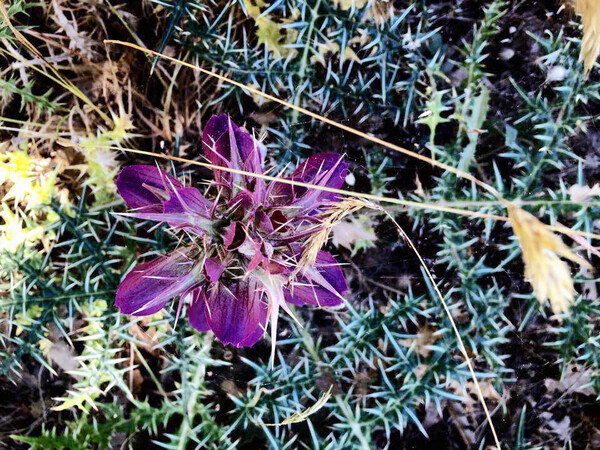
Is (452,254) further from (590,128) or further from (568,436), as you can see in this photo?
(568,436)

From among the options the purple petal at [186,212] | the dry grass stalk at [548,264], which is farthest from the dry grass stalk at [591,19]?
the purple petal at [186,212]

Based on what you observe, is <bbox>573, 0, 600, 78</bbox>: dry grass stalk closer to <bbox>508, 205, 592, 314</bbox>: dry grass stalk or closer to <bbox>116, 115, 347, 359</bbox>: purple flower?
<bbox>508, 205, 592, 314</bbox>: dry grass stalk

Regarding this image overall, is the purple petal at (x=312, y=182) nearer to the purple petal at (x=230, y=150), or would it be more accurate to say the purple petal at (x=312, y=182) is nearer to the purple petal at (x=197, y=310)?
the purple petal at (x=230, y=150)

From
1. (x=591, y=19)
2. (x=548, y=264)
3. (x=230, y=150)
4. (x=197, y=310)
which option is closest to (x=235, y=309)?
(x=197, y=310)

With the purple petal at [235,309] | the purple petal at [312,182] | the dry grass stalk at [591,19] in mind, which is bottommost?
the purple petal at [235,309]

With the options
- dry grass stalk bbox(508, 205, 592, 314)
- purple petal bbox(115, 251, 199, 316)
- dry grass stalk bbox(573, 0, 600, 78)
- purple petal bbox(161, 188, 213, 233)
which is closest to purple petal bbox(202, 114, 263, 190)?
purple petal bbox(161, 188, 213, 233)

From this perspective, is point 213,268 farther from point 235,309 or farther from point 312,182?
point 312,182
